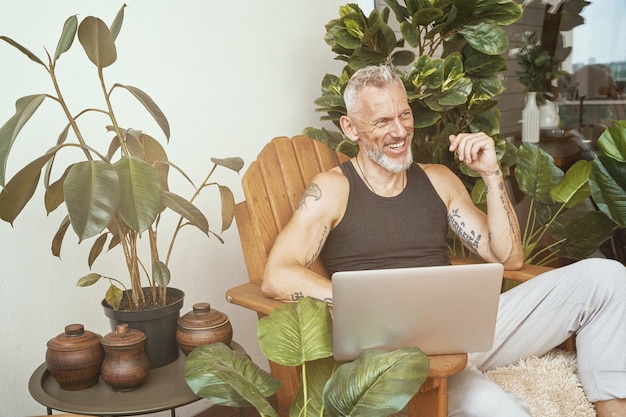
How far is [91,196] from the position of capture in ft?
4.44

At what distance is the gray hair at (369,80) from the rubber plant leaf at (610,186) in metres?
0.70

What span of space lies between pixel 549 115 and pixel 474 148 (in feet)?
4.14

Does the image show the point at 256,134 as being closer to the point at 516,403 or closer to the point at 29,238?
the point at 29,238

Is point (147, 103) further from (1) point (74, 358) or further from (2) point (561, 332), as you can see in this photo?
(2) point (561, 332)

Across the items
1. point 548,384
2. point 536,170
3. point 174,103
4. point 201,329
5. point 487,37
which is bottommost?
point 548,384

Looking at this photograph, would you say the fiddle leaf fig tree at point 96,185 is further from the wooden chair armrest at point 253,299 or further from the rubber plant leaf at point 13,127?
the wooden chair armrest at point 253,299

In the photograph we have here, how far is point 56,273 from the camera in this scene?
1.93 meters

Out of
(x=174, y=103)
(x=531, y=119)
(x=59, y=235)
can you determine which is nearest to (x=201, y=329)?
(x=59, y=235)

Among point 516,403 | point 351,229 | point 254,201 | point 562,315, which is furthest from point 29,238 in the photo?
point 562,315

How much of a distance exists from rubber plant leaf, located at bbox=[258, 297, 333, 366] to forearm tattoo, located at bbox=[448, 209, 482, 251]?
845 mm

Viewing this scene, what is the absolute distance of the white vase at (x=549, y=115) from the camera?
306 cm

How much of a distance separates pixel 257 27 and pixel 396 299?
4.86ft

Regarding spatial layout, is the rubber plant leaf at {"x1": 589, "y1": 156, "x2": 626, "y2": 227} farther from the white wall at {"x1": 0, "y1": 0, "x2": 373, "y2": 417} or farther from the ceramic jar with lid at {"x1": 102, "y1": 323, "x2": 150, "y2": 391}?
the ceramic jar with lid at {"x1": 102, "y1": 323, "x2": 150, "y2": 391}

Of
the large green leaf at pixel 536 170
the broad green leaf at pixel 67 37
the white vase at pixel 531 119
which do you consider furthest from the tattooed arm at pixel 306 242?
the white vase at pixel 531 119
